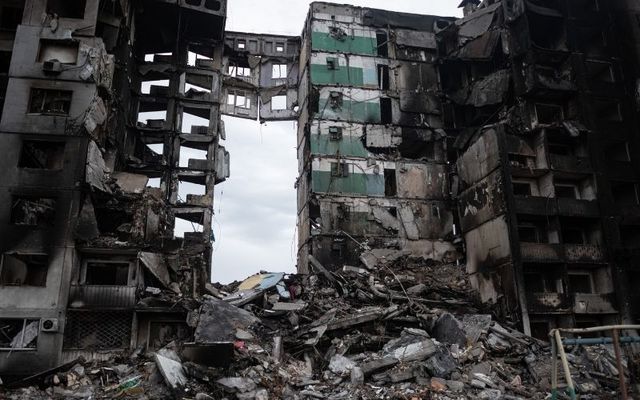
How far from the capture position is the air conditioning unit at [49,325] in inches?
860

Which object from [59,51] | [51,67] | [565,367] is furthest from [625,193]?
[59,51]

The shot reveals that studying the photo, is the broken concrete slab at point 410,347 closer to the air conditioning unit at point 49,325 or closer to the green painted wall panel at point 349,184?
the air conditioning unit at point 49,325

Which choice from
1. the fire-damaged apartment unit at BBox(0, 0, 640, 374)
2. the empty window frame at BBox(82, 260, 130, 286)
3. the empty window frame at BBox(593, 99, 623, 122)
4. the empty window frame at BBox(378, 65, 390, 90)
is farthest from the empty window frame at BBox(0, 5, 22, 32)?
the empty window frame at BBox(593, 99, 623, 122)

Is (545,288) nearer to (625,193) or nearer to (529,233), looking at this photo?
(529,233)

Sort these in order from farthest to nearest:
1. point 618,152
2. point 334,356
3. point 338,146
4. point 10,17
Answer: point 338,146 < point 618,152 < point 10,17 < point 334,356

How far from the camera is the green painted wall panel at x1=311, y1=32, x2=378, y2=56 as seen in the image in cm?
3684

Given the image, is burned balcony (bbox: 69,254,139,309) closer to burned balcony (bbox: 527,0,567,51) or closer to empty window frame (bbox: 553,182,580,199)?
empty window frame (bbox: 553,182,580,199)

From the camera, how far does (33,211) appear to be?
77.3ft

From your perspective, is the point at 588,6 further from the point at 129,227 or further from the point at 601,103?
the point at 129,227

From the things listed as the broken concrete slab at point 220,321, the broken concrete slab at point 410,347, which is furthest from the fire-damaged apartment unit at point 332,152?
the broken concrete slab at point 410,347

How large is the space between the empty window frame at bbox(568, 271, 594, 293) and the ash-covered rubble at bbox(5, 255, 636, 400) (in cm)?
609

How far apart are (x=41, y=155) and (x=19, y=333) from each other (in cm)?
908

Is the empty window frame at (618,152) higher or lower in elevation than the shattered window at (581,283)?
higher

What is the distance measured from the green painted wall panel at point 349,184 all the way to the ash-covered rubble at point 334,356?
8057mm
